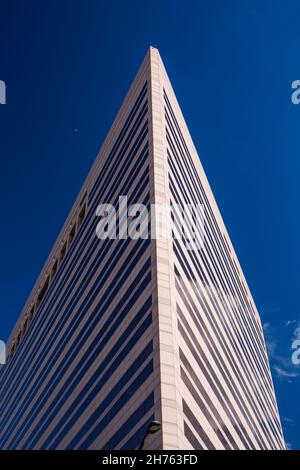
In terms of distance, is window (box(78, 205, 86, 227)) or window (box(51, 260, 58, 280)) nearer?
window (box(78, 205, 86, 227))

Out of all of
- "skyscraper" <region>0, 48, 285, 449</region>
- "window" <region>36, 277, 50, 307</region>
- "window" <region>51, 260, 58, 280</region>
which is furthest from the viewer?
"window" <region>36, 277, 50, 307</region>

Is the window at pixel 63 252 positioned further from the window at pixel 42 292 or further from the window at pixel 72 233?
the window at pixel 42 292

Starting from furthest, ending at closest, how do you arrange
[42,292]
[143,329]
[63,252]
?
[42,292], [63,252], [143,329]

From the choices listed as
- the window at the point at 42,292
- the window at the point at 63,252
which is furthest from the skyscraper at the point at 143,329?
the window at the point at 42,292

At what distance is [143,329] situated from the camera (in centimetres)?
3828

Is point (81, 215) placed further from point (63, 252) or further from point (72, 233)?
point (63, 252)

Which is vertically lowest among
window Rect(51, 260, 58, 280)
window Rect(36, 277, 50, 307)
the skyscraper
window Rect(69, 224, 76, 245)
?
the skyscraper

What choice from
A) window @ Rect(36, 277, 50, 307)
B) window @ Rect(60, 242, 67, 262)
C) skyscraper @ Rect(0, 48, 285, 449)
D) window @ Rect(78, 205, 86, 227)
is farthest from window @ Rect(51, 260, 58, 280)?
window @ Rect(78, 205, 86, 227)

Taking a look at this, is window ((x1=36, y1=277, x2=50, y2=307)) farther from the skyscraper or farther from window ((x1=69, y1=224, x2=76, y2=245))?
window ((x1=69, y1=224, x2=76, y2=245))

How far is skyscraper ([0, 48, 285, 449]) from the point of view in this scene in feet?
119

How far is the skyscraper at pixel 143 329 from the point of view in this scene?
36250 mm

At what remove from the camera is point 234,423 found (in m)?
51.2

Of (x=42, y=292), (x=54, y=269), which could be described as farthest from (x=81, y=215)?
(x=42, y=292)

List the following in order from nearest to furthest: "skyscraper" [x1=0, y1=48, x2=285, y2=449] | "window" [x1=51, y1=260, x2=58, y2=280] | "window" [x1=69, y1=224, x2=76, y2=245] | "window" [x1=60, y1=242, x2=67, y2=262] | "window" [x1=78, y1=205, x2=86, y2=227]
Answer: "skyscraper" [x1=0, y1=48, x2=285, y2=449] → "window" [x1=78, y1=205, x2=86, y2=227] → "window" [x1=69, y1=224, x2=76, y2=245] → "window" [x1=60, y1=242, x2=67, y2=262] → "window" [x1=51, y1=260, x2=58, y2=280]
